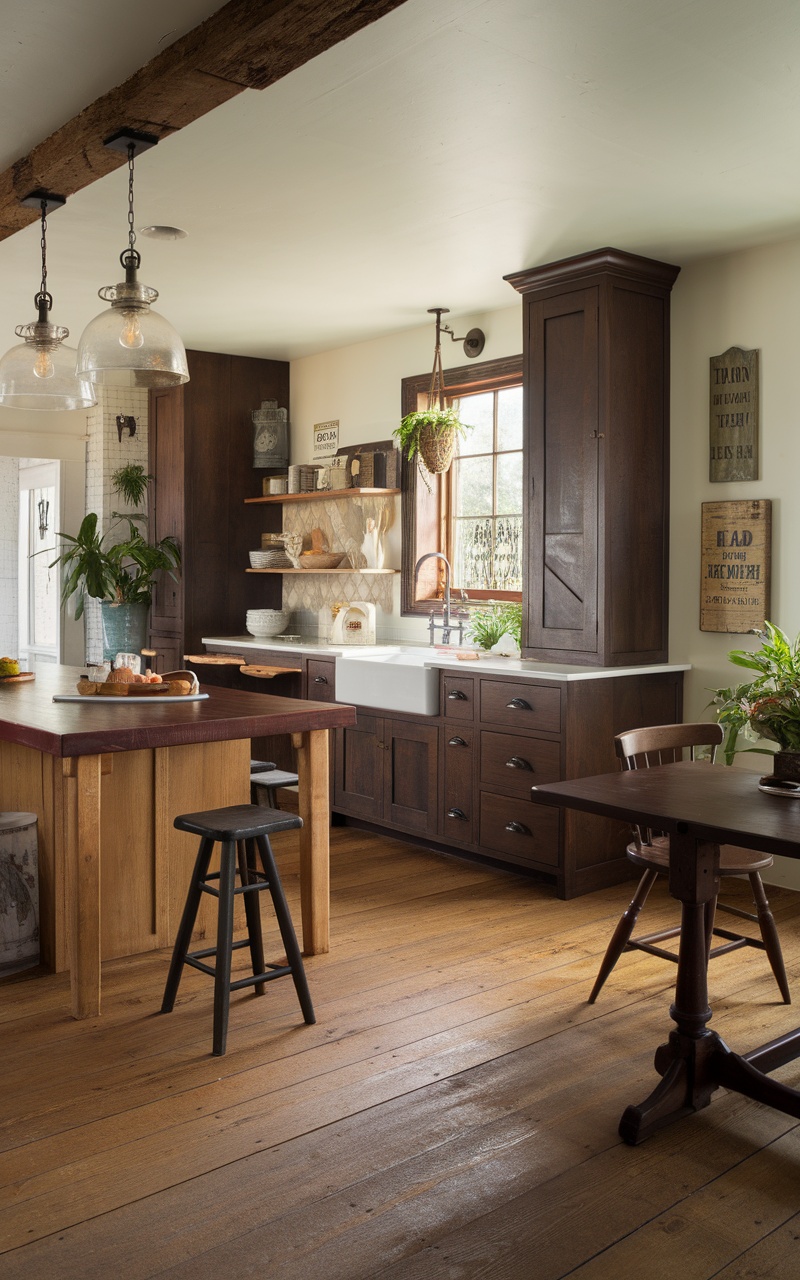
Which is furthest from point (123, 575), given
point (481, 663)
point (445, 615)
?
point (481, 663)

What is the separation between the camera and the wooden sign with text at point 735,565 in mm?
4652

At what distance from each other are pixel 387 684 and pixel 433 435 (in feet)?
4.48

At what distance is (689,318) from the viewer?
492cm

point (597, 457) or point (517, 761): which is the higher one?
point (597, 457)

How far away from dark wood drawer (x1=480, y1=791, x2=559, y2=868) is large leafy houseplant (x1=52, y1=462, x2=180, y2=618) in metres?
3.07

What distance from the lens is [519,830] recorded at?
15.4 ft

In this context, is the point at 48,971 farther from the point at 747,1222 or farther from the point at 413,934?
the point at 747,1222

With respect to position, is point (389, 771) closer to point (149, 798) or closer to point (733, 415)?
point (149, 798)

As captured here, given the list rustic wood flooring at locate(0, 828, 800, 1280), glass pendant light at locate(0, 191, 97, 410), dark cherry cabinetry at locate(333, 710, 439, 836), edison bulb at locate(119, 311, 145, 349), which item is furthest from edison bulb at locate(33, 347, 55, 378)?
dark cherry cabinetry at locate(333, 710, 439, 836)

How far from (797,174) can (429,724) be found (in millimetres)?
2709

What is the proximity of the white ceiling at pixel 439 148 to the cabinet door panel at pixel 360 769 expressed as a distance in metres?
2.20

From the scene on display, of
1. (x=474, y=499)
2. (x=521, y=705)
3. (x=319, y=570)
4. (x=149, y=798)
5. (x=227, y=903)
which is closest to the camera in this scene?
(x=227, y=903)

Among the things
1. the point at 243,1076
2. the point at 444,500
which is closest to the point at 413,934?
the point at 243,1076

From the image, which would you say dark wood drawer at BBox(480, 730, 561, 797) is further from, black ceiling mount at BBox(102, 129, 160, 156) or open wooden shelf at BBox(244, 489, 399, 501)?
black ceiling mount at BBox(102, 129, 160, 156)
